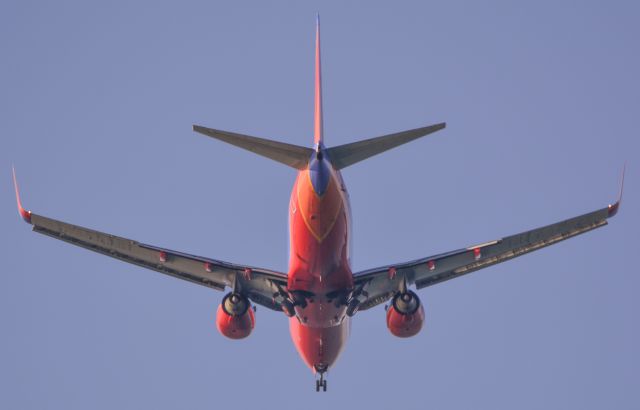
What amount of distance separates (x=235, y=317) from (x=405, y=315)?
7.20 metres

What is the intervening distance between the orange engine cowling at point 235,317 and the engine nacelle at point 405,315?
19.5ft

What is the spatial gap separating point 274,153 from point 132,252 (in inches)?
421

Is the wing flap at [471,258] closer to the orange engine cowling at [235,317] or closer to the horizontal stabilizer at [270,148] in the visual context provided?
the orange engine cowling at [235,317]

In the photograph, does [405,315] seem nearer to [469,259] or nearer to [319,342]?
[469,259]

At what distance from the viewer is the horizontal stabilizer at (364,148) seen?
40000mm

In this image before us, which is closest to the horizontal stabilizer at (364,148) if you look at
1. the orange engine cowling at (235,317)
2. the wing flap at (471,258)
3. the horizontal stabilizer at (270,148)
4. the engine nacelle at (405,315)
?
the horizontal stabilizer at (270,148)

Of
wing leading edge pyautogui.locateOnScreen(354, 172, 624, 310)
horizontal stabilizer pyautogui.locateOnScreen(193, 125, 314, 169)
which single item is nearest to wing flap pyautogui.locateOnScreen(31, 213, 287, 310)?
wing leading edge pyautogui.locateOnScreen(354, 172, 624, 310)

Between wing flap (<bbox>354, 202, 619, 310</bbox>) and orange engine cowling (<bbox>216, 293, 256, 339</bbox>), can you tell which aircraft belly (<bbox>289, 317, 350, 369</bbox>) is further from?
orange engine cowling (<bbox>216, 293, 256, 339</bbox>)

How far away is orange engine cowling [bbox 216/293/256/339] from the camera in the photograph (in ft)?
154

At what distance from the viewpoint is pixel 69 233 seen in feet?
154

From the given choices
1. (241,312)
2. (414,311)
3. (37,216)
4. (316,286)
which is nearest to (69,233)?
(37,216)

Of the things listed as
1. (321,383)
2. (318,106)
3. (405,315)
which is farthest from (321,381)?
(318,106)

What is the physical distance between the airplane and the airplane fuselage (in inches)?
1.6

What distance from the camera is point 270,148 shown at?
40156 millimetres
